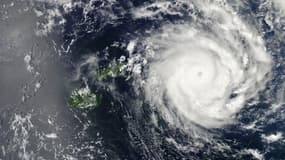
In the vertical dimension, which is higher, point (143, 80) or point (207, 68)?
point (143, 80)

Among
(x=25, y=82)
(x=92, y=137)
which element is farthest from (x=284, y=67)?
(x=25, y=82)

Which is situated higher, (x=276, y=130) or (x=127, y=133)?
(x=127, y=133)

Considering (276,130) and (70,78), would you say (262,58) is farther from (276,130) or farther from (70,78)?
(70,78)

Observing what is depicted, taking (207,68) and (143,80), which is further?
(143,80)
